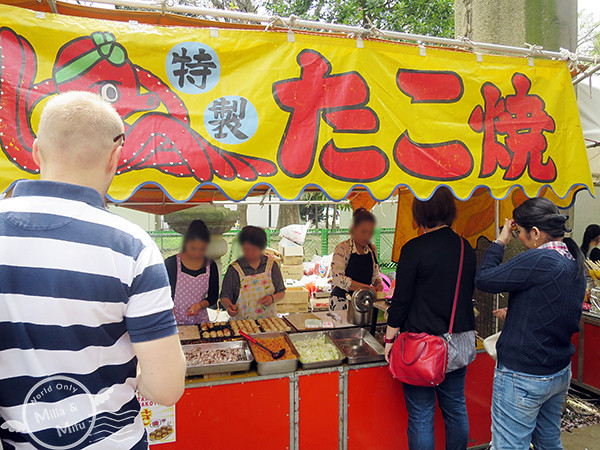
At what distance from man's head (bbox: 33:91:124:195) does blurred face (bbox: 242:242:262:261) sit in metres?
3.12

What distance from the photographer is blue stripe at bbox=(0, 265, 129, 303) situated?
1130mm

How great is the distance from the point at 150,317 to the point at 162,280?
0.12 m

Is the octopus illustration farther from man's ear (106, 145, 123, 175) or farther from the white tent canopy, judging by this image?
the white tent canopy

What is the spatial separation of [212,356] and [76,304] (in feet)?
6.84

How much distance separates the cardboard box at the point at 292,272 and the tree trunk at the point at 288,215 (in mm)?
3958

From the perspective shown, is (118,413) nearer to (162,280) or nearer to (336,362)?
Answer: (162,280)

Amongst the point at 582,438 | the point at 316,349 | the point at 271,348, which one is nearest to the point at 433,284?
the point at 316,349

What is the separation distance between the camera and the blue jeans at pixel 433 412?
2.80m

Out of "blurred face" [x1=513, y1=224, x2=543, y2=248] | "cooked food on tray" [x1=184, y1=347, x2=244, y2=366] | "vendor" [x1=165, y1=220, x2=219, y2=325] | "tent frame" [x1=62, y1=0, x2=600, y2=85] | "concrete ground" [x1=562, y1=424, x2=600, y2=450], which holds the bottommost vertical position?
"concrete ground" [x1=562, y1=424, x2=600, y2=450]

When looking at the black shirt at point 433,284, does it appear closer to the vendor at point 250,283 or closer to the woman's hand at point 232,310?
the vendor at point 250,283

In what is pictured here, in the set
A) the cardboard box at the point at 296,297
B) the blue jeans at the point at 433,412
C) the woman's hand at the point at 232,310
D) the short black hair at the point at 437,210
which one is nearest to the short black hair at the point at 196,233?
the woman's hand at the point at 232,310

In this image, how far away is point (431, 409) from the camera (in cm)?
284

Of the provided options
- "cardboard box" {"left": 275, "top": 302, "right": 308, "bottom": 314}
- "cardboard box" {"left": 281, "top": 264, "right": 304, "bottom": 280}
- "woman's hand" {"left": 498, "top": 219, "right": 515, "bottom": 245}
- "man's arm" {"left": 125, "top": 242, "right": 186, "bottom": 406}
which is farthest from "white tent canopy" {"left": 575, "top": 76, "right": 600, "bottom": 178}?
"cardboard box" {"left": 281, "top": 264, "right": 304, "bottom": 280}

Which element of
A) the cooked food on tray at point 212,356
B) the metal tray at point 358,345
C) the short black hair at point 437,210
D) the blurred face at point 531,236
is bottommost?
the metal tray at point 358,345
